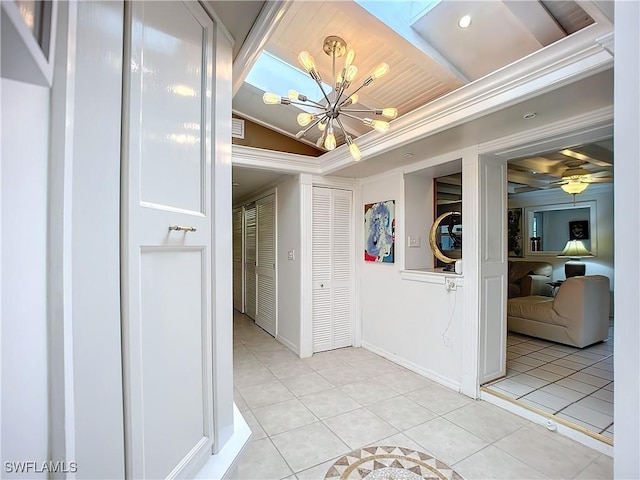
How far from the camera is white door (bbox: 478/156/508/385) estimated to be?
8.80 feet

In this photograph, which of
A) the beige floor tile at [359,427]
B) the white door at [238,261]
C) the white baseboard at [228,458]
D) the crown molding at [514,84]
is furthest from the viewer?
the white door at [238,261]

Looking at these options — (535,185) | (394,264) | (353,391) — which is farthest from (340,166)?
(535,185)

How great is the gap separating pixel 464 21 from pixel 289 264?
2971 mm

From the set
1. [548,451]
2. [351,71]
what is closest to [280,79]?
[351,71]

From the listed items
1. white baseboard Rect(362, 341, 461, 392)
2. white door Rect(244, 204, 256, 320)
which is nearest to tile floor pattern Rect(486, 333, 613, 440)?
white baseboard Rect(362, 341, 461, 392)

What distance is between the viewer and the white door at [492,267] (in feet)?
8.80

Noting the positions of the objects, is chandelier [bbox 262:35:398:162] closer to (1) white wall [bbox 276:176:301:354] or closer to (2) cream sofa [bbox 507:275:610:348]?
(1) white wall [bbox 276:176:301:354]

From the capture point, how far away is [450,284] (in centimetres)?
286

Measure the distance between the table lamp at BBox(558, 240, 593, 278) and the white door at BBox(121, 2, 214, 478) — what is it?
7036 millimetres

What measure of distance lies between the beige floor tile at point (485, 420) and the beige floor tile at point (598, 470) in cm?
42

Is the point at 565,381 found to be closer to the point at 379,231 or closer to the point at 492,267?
the point at 492,267

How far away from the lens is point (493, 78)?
5.91 feet

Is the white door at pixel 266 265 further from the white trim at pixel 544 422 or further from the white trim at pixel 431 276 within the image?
the white trim at pixel 544 422

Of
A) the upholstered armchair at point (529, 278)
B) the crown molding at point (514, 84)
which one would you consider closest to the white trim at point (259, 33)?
the crown molding at point (514, 84)
